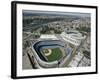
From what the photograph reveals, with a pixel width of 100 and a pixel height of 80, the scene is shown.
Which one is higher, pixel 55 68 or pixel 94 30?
pixel 94 30

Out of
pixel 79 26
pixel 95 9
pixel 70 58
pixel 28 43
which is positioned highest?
pixel 95 9

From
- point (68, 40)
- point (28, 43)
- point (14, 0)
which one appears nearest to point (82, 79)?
point (68, 40)

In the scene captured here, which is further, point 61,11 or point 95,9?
point 95,9

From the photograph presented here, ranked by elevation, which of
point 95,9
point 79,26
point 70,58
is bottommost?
point 70,58

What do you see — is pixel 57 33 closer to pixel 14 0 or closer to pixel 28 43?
pixel 28 43

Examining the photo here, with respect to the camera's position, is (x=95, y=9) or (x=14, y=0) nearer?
(x=14, y=0)

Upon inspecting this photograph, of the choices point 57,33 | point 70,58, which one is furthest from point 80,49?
point 57,33

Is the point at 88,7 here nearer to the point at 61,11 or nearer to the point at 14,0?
the point at 61,11
